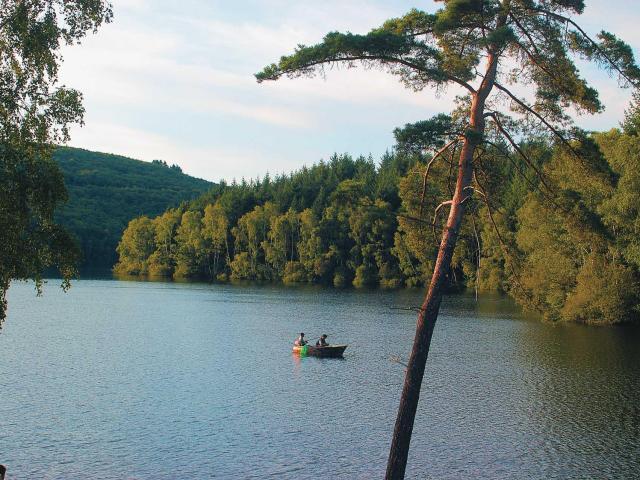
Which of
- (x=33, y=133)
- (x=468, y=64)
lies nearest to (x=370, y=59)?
(x=468, y=64)

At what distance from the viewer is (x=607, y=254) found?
2477 inches

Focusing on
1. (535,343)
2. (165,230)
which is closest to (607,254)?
(535,343)

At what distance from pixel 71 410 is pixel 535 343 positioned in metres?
36.4

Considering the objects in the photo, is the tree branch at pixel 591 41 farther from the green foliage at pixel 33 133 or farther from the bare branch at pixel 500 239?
the green foliage at pixel 33 133

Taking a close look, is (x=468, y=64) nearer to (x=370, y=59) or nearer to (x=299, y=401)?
(x=370, y=59)

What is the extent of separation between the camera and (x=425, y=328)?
15000 mm

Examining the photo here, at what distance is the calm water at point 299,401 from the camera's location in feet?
81.6

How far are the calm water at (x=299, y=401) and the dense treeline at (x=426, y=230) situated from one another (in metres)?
6.28

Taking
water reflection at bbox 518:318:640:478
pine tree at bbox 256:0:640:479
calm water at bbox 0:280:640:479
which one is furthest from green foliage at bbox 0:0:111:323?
water reflection at bbox 518:318:640:478

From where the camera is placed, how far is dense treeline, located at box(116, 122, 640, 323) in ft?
53.9

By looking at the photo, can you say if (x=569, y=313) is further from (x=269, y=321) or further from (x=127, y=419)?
(x=127, y=419)

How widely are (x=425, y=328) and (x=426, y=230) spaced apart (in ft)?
13.3

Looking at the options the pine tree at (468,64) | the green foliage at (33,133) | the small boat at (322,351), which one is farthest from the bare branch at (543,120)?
the small boat at (322,351)

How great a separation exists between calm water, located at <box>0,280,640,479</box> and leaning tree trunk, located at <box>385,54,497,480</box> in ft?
30.5
